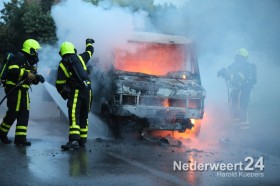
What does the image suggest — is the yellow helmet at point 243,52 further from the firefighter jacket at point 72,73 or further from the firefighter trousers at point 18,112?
the firefighter trousers at point 18,112

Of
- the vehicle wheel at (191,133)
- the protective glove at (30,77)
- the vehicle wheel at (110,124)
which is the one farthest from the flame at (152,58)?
the protective glove at (30,77)

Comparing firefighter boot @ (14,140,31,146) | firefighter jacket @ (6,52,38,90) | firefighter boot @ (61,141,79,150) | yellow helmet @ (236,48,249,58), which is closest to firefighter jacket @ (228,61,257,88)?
yellow helmet @ (236,48,249,58)

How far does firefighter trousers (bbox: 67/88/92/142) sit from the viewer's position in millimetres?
7507

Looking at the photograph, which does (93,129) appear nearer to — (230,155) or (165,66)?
(165,66)

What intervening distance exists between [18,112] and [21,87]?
0.43m

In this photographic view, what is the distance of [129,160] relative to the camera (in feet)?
22.3

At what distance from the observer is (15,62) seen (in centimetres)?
766

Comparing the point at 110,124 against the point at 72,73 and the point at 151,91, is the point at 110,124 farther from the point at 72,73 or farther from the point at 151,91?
the point at 72,73

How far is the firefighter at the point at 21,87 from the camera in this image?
25.3ft

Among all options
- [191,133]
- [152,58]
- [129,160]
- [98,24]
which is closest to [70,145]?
[129,160]

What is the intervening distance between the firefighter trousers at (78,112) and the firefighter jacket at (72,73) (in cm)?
12

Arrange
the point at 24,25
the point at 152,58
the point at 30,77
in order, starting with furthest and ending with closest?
the point at 24,25, the point at 152,58, the point at 30,77

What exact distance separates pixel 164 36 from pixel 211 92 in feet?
16.6

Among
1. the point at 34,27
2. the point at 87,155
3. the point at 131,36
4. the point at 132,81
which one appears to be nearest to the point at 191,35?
the point at 131,36
